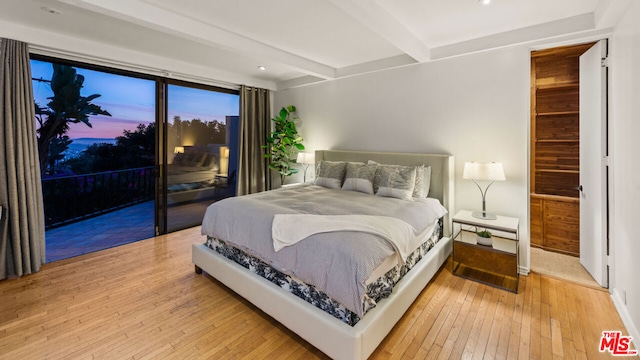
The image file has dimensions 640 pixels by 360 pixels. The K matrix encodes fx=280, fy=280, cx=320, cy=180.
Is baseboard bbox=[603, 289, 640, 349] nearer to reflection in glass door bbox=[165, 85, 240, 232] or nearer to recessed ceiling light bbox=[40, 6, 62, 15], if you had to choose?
reflection in glass door bbox=[165, 85, 240, 232]

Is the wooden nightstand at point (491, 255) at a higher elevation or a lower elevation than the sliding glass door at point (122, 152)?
lower

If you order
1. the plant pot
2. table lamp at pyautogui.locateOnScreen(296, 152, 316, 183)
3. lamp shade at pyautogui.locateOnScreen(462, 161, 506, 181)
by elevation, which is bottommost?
the plant pot

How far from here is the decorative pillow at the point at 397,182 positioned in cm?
321

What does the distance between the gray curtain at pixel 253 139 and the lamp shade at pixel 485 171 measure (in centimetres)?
366

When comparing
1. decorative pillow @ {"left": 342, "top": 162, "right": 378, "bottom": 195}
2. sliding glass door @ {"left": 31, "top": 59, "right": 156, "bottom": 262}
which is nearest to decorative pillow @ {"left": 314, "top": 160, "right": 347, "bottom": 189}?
decorative pillow @ {"left": 342, "top": 162, "right": 378, "bottom": 195}

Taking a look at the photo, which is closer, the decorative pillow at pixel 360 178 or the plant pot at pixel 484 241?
the plant pot at pixel 484 241

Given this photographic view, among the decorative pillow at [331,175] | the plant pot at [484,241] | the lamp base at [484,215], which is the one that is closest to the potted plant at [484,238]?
the plant pot at [484,241]

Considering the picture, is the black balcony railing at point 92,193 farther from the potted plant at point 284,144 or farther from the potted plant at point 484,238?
the potted plant at point 484,238

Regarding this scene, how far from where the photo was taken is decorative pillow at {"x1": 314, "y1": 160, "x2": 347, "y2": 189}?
3893 mm

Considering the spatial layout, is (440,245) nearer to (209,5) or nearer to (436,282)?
(436,282)

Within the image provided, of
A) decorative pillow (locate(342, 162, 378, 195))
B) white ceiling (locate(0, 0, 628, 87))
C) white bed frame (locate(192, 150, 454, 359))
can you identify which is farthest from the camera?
decorative pillow (locate(342, 162, 378, 195))

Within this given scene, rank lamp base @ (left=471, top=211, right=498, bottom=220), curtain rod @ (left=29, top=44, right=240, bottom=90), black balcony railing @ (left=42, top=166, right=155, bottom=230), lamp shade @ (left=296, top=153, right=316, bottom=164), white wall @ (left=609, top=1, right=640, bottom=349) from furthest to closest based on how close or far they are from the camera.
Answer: lamp shade @ (left=296, top=153, right=316, bottom=164)
black balcony railing @ (left=42, top=166, right=155, bottom=230)
curtain rod @ (left=29, top=44, right=240, bottom=90)
lamp base @ (left=471, top=211, right=498, bottom=220)
white wall @ (left=609, top=1, right=640, bottom=349)

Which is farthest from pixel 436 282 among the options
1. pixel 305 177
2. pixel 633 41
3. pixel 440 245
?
pixel 305 177

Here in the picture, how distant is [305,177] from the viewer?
5355 millimetres
